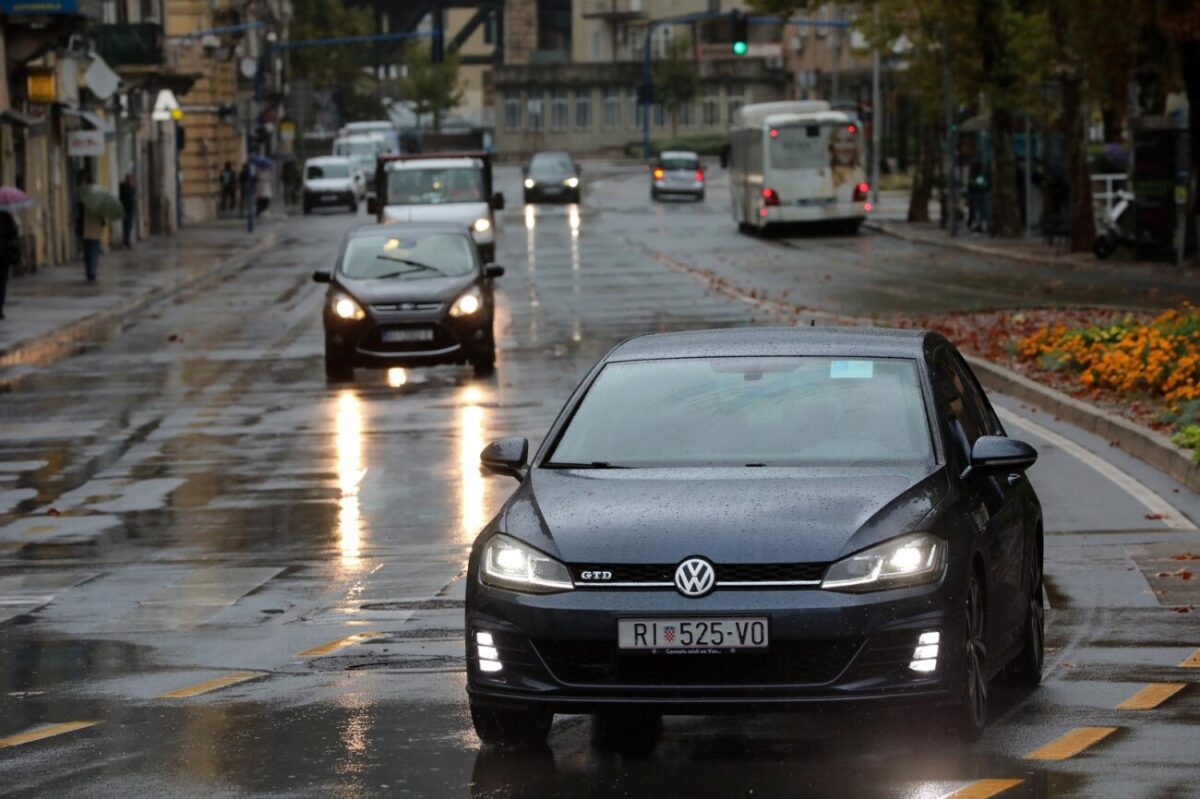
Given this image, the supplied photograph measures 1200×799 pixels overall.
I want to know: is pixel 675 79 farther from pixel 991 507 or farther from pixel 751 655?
pixel 751 655

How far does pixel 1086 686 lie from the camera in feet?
30.4

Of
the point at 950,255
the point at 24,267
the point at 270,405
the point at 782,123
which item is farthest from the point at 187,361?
the point at 782,123

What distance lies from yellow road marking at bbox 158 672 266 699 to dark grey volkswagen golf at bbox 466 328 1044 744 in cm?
185

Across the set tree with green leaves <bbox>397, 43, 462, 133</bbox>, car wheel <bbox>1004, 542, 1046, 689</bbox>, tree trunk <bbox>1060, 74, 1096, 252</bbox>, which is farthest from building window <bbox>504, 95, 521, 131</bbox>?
car wheel <bbox>1004, 542, 1046, 689</bbox>

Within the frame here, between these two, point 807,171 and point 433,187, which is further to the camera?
point 807,171

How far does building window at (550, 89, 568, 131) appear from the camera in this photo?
151875mm

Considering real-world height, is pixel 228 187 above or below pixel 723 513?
below

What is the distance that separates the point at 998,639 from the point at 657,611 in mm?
1545

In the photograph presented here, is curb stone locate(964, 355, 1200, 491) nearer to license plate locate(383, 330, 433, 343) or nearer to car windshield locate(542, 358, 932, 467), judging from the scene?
license plate locate(383, 330, 433, 343)

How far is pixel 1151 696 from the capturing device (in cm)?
897

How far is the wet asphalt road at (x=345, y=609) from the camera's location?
7801 millimetres

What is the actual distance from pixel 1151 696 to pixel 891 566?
182 centimetres

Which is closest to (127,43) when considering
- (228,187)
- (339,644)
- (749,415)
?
(228,187)

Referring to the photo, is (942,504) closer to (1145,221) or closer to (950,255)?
(1145,221)
